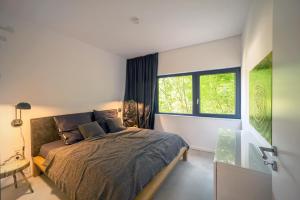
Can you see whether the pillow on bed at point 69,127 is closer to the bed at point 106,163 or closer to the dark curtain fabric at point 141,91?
the bed at point 106,163

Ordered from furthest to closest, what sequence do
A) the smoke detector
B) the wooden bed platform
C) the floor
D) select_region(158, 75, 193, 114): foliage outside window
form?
select_region(158, 75, 193, 114): foliage outside window
the smoke detector
the floor
the wooden bed platform

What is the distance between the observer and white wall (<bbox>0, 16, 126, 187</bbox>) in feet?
5.70

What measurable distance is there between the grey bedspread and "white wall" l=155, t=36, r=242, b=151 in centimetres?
120

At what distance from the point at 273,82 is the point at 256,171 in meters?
0.69

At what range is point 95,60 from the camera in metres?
3.28

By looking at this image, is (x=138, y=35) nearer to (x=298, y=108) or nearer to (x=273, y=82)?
(x=273, y=82)

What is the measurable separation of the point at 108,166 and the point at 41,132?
1.50 m

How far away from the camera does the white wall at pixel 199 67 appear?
9.50 ft

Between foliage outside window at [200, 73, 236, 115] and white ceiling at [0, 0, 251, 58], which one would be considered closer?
Result: white ceiling at [0, 0, 251, 58]

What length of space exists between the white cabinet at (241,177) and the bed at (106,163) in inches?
28.2

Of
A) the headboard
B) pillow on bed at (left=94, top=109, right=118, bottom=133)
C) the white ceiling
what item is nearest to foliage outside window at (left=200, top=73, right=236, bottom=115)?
the white ceiling

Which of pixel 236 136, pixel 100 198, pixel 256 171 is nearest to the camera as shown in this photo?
pixel 256 171

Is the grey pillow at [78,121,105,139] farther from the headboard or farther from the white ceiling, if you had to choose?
the white ceiling

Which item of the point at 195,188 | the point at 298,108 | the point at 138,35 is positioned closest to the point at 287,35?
the point at 298,108
